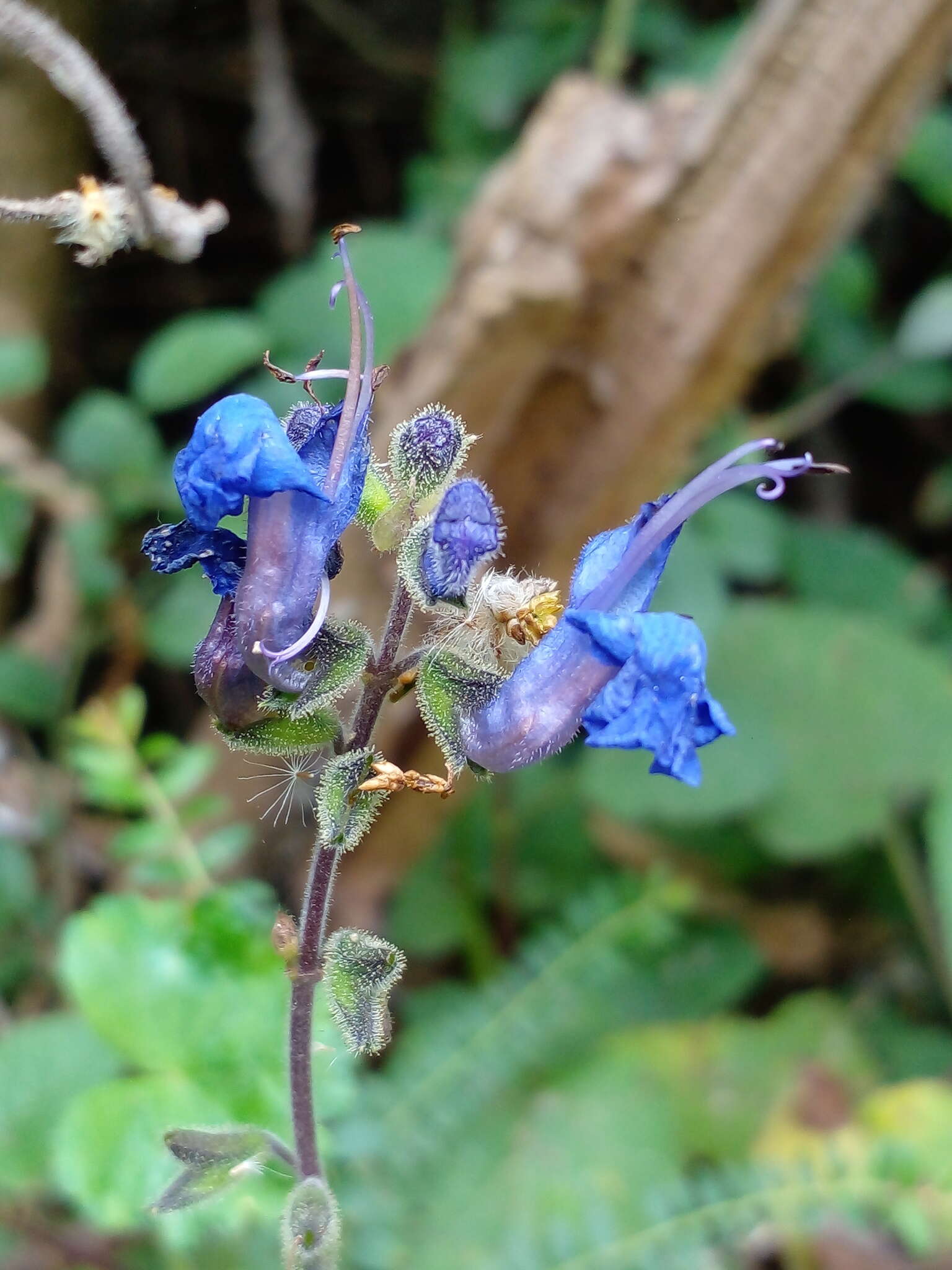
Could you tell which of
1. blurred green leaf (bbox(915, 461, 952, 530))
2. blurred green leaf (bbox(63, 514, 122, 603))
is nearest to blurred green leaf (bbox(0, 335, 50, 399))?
blurred green leaf (bbox(63, 514, 122, 603))

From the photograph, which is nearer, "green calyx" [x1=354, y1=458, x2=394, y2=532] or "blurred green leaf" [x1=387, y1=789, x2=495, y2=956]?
"green calyx" [x1=354, y1=458, x2=394, y2=532]

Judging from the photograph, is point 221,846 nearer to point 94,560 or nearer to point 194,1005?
point 194,1005

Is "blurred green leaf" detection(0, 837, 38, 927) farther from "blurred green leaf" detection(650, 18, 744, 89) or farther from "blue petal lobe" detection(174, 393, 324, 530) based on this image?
"blurred green leaf" detection(650, 18, 744, 89)

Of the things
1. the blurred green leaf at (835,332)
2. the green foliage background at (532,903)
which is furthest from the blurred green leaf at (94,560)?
the blurred green leaf at (835,332)

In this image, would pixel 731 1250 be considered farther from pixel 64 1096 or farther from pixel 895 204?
pixel 895 204

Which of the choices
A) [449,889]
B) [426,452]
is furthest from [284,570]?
[449,889]

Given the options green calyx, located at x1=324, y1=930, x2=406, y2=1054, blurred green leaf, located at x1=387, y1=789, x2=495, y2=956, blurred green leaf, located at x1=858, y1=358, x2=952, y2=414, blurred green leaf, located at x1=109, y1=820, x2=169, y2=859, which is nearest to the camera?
green calyx, located at x1=324, y1=930, x2=406, y2=1054

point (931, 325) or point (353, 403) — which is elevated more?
point (931, 325)

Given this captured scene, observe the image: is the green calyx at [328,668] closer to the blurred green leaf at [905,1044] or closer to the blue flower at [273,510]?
the blue flower at [273,510]
